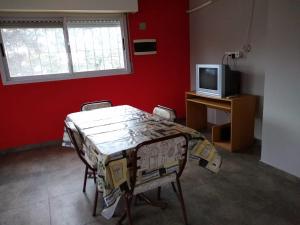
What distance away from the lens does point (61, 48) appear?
3.71 meters

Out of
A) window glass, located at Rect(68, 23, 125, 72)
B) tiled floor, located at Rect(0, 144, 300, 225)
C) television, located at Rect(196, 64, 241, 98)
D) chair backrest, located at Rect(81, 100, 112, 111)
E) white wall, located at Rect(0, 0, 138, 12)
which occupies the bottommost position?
tiled floor, located at Rect(0, 144, 300, 225)

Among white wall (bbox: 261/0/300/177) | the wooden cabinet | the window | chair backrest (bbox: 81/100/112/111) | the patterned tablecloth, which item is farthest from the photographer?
the window

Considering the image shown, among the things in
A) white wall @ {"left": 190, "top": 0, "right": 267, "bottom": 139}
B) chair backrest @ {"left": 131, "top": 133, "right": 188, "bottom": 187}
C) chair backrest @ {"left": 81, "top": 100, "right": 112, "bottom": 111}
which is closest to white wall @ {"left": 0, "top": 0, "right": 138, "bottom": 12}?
white wall @ {"left": 190, "top": 0, "right": 267, "bottom": 139}

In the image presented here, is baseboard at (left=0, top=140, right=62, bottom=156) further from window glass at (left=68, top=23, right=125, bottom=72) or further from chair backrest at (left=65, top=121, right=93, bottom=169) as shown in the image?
chair backrest at (left=65, top=121, right=93, bottom=169)

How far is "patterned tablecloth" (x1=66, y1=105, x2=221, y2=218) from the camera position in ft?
5.01

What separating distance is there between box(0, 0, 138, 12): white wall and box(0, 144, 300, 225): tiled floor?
7.06 feet

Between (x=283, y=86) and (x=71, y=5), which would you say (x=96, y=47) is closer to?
(x=71, y=5)

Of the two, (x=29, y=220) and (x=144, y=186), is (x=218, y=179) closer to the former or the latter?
(x=144, y=186)

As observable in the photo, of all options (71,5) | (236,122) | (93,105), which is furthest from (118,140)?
(71,5)

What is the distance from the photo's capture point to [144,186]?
1.66 m

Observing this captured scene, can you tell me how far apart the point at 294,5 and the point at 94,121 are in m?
2.17

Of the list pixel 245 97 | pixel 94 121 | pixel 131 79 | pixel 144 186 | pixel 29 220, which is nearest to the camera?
pixel 144 186

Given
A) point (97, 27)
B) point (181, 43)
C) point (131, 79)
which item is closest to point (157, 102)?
point (131, 79)

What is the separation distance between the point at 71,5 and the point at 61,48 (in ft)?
2.26
